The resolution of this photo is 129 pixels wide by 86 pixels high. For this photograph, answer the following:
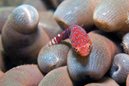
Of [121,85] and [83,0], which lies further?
[83,0]

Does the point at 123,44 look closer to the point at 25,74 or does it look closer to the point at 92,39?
the point at 92,39

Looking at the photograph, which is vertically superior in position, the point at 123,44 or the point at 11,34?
the point at 11,34

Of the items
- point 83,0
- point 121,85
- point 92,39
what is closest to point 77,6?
point 83,0

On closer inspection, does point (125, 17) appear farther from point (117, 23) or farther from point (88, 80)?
point (88, 80)

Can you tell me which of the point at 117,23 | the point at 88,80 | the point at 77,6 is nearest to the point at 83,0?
the point at 77,6

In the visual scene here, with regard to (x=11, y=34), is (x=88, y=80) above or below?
below

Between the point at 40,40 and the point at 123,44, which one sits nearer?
the point at 123,44

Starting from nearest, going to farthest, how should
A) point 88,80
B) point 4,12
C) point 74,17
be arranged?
point 88,80 < point 74,17 < point 4,12

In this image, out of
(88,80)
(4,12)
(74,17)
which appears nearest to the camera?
(88,80)
